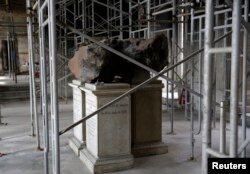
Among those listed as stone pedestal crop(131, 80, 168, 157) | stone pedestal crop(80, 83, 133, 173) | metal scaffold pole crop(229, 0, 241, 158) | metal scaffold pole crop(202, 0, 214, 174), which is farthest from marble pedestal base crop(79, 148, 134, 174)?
metal scaffold pole crop(229, 0, 241, 158)

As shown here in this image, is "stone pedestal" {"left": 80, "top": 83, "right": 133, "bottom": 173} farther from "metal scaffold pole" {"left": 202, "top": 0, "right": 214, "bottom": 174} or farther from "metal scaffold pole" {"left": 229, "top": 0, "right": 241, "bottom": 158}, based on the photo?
"metal scaffold pole" {"left": 229, "top": 0, "right": 241, "bottom": 158}

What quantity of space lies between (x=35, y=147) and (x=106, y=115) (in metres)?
2.16

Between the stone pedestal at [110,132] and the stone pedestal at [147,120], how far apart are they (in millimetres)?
541

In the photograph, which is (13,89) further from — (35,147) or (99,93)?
(99,93)

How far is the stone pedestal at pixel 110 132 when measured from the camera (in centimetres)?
475

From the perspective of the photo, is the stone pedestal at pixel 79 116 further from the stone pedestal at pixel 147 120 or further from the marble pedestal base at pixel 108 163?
the stone pedestal at pixel 147 120

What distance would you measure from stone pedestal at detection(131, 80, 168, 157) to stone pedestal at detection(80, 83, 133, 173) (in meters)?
0.54

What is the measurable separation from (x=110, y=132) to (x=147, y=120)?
98cm

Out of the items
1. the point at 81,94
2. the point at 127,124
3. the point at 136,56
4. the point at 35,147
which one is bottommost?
the point at 35,147

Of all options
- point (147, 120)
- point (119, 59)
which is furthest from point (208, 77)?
point (147, 120)

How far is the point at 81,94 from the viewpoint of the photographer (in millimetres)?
5676

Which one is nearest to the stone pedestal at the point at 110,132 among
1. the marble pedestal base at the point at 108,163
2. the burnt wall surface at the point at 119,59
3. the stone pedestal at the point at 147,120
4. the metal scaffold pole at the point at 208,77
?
the marble pedestal base at the point at 108,163

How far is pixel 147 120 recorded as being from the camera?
559cm

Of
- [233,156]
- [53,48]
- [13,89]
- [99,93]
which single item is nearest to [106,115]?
[99,93]
